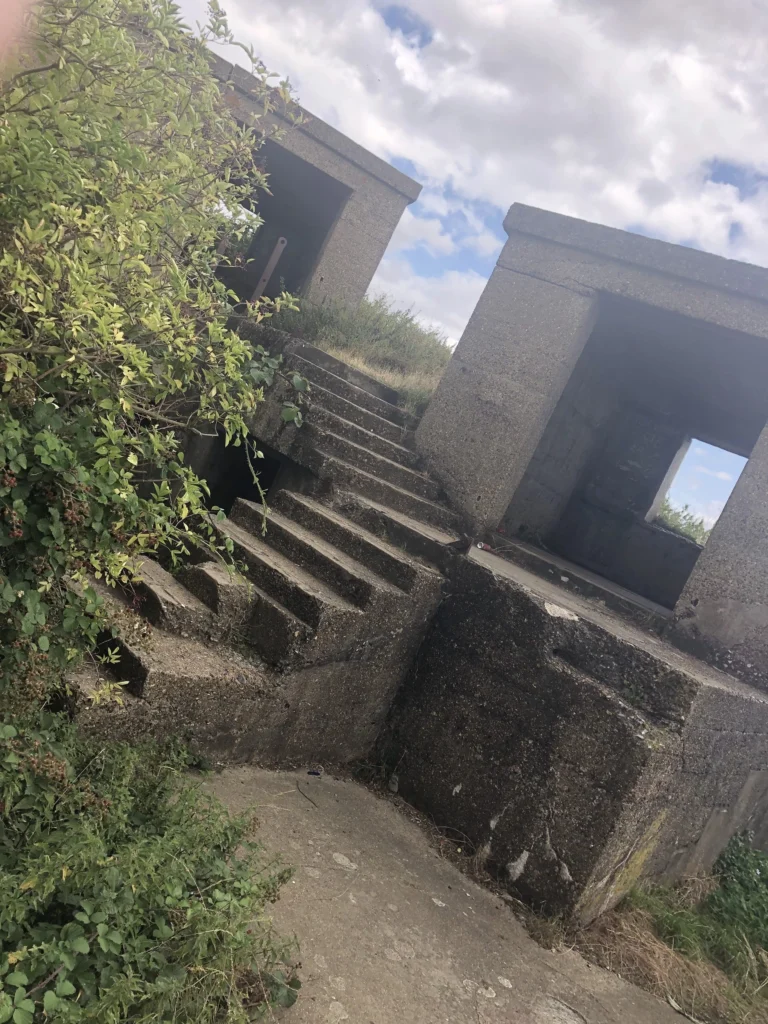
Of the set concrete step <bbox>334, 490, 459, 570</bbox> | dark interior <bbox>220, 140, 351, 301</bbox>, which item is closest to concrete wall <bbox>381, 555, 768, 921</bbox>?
concrete step <bbox>334, 490, 459, 570</bbox>

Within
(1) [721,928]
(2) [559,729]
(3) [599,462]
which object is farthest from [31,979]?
(3) [599,462]

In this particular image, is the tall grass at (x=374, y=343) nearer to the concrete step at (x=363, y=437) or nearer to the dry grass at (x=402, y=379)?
the dry grass at (x=402, y=379)

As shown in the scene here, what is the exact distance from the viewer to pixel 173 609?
149 inches

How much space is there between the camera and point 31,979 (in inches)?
80.5

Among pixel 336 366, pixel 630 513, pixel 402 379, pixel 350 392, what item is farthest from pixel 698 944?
pixel 630 513

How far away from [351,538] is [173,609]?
1.37 meters

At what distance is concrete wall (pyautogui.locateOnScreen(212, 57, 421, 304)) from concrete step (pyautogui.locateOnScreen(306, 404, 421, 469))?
10.3ft

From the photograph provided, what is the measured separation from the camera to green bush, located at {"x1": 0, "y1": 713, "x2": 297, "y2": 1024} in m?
2.05

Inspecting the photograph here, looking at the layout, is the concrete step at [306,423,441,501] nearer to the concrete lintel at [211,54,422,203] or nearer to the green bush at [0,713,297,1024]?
the green bush at [0,713,297,1024]

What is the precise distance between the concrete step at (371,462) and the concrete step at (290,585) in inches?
51.1

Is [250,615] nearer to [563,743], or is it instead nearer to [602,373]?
[563,743]

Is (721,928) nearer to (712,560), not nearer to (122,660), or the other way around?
(712,560)

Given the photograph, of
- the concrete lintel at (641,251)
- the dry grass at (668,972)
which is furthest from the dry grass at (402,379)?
the dry grass at (668,972)

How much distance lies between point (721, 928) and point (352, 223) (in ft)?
24.8
